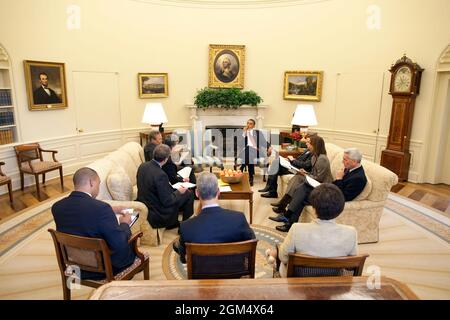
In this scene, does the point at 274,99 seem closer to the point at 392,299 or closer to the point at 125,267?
the point at 125,267

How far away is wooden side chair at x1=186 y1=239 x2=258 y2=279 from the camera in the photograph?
85.6 inches

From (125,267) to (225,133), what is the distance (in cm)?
673

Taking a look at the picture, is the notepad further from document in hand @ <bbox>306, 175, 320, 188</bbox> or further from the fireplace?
the fireplace

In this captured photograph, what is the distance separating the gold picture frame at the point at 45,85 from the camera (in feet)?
21.3

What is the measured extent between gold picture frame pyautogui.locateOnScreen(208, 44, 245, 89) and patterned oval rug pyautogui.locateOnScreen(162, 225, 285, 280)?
5.58m

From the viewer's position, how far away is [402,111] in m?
6.88

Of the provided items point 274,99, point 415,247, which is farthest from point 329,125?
point 415,247

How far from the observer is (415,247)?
14.0 feet

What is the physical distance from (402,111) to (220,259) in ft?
20.3

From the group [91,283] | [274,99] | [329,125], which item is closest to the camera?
[91,283]

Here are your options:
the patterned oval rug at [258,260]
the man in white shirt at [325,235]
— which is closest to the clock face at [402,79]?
the patterned oval rug at [258,260]

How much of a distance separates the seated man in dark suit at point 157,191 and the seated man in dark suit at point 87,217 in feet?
4.48

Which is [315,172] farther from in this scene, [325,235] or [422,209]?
[325,235]

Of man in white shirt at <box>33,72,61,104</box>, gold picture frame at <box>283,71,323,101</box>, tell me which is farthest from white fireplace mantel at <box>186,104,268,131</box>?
man in white shirt at <box>33,72,61,104</box>
